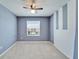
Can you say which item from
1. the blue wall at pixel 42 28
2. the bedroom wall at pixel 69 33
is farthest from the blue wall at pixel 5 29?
the blue wall at pixel 42 28

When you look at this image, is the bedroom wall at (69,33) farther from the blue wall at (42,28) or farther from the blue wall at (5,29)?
the blue wall at (42,28)

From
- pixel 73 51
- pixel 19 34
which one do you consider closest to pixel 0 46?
pixel 73 51

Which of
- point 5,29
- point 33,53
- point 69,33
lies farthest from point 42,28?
point 69,33

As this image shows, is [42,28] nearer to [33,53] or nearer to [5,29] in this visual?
[5,29]

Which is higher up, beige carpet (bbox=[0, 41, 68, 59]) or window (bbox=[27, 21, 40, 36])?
window (bbox=[27, 21, 40, 36])

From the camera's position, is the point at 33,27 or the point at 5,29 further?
the point at 33,27

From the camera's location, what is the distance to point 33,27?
12305mm

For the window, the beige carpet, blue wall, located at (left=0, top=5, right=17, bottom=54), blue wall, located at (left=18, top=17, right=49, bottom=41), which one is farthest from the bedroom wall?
the window

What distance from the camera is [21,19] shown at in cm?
1186

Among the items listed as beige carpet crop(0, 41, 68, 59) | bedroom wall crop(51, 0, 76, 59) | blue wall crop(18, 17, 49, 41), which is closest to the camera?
bedroom wall crop(51, 0, 76, 59)

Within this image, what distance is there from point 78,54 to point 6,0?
4681 mm

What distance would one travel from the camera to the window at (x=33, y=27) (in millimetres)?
12094

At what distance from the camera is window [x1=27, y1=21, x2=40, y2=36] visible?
39.7ft

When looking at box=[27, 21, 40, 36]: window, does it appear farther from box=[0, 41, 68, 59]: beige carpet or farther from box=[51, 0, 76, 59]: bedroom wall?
box=[51, 0, 76, 59]: bedroom wall
